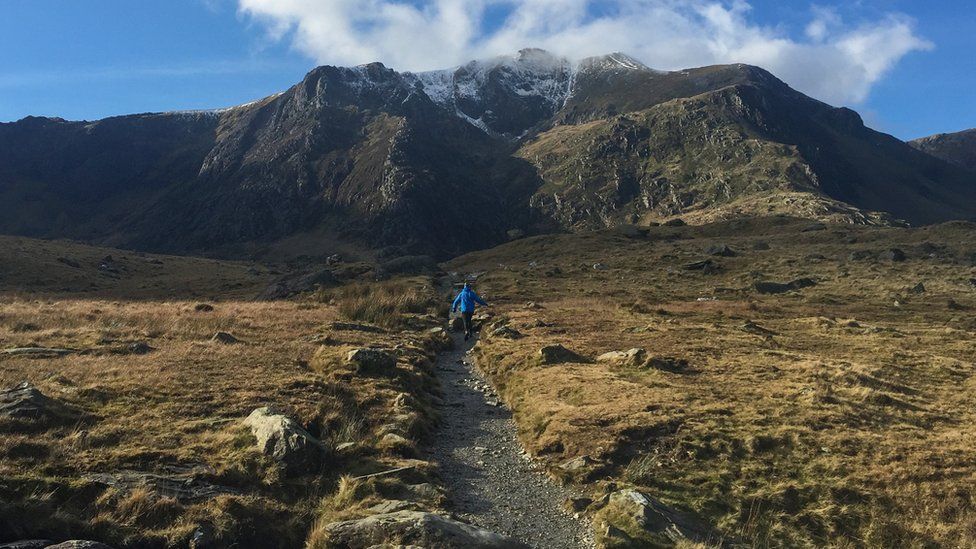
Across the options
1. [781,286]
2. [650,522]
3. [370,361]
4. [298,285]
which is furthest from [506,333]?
[781,286]

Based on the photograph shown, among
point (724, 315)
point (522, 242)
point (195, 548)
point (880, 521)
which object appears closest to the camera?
point (195, 548)

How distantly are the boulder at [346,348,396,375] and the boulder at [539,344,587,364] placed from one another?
660cm

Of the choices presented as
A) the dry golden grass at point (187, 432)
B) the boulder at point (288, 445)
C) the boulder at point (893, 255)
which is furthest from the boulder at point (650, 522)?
the boulder at point (893, 255)

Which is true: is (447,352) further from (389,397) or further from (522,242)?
(522,242)

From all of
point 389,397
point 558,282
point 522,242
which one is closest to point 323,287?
point 558,282

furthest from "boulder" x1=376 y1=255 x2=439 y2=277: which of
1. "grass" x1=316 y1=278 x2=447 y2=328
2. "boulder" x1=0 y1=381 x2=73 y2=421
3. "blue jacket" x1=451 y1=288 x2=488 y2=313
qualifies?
"boulder" x1=0 y1=381 x2=73 y2=421

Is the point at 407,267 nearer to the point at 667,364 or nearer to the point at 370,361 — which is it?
the point at 370,361

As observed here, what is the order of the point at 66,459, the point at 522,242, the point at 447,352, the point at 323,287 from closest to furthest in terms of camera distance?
the point at 66,459 → the point at 447,352 → the point at 323,287 → the point at 522,242

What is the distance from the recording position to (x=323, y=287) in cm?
5700

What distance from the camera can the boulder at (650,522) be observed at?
425 inches

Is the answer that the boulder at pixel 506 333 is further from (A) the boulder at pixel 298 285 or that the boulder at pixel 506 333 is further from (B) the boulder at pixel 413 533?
(A) the boulder at pixel 298 285

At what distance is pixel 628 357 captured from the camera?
23578 mm

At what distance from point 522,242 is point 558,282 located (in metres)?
50.6

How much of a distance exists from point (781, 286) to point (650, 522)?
50.9 meters
